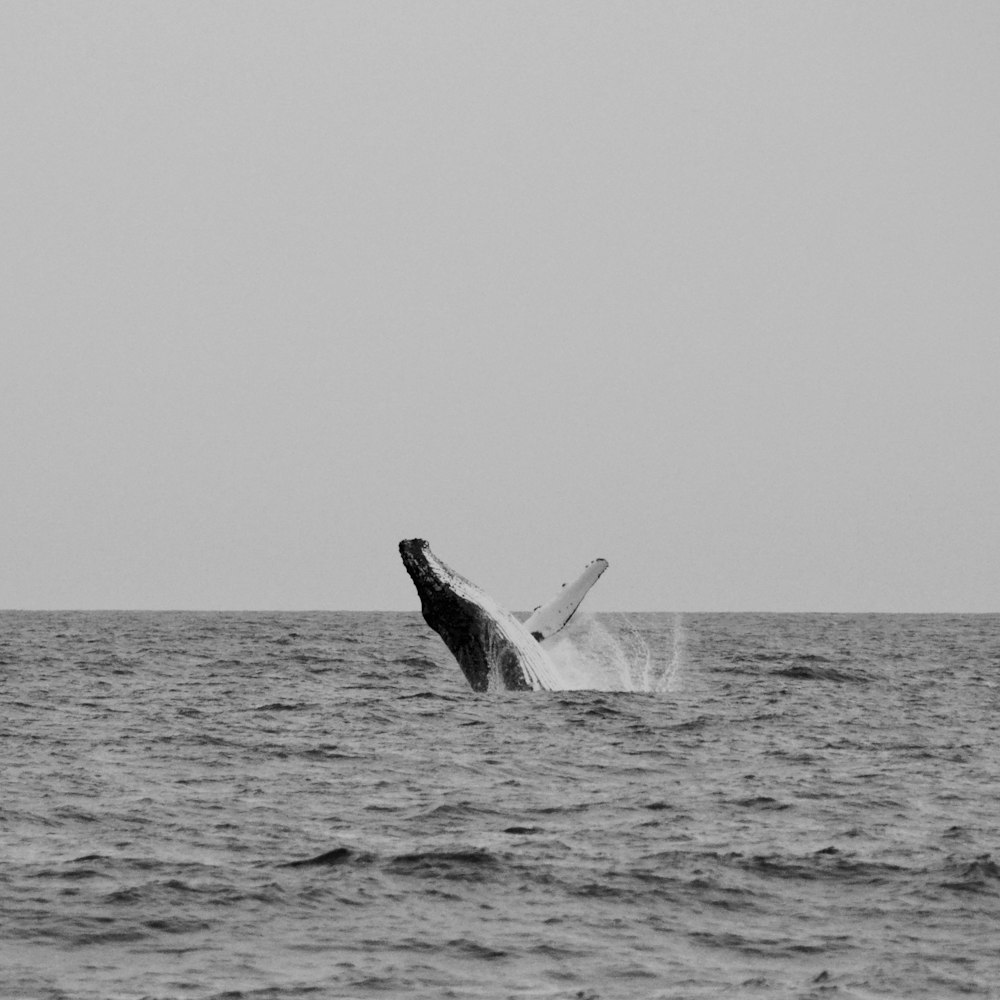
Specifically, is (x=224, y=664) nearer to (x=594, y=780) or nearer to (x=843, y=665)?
(x=843, y=665)

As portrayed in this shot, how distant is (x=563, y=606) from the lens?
14812 mm

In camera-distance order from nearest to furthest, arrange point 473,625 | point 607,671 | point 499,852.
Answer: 1. point 499,852
2. point 473,625
3. point 607,671

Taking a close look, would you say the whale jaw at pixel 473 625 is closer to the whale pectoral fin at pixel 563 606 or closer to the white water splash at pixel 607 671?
the whale pectoral fin at pixel 563 606

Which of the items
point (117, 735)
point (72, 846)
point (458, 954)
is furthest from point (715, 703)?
point (458, 954)

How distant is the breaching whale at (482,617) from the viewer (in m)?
14.6

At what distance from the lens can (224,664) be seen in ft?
108

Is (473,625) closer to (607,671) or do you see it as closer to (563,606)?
(563,606)

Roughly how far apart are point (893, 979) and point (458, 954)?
2.05 m

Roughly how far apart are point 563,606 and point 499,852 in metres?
5.14

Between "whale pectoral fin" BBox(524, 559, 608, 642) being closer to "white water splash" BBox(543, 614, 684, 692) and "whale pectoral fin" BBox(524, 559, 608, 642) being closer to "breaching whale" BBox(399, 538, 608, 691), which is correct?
"breaching whale" BBox(399, 538, 608, 691)

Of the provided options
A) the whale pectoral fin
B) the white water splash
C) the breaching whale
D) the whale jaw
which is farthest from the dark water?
the white water splash

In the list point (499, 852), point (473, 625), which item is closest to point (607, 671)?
point (473, 625)

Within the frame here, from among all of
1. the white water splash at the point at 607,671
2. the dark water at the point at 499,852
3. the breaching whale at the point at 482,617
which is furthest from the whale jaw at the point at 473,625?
the white water splash at the point at 607,671

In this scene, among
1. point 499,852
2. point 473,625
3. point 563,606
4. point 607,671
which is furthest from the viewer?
point 607,671
